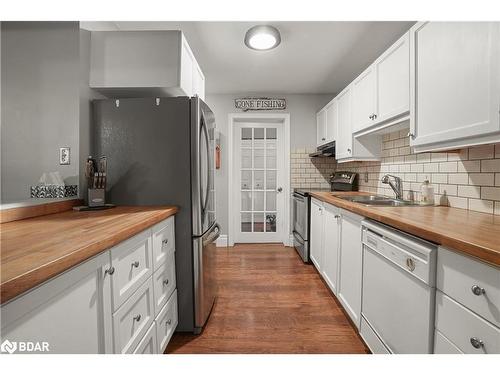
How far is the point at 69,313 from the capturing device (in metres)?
0.71

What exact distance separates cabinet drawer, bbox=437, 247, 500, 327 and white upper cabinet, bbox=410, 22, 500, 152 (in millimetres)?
606

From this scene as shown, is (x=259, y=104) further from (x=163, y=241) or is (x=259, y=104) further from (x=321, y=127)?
(x=163, y=241)

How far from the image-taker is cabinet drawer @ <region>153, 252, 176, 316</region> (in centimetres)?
133

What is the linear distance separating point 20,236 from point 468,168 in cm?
232

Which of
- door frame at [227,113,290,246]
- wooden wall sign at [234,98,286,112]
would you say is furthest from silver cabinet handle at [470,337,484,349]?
wooden wall sign at [234,98,286,112]

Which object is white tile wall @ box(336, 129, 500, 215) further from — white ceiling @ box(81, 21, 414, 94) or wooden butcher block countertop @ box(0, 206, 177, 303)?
wooden butcher block countertop @ box(0, 206, 177, 303)

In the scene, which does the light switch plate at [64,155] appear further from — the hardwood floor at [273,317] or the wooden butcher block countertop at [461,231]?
the wooden butcher block countertop at [461,231]

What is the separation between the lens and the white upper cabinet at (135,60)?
1.70m

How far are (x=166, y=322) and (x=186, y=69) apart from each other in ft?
5.75

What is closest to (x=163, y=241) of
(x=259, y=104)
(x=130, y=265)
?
(x=130, y=265)

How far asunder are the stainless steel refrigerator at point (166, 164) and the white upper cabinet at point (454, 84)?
1.41 metres

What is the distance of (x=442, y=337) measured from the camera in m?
0.92

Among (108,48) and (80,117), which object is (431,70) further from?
(80,117)
